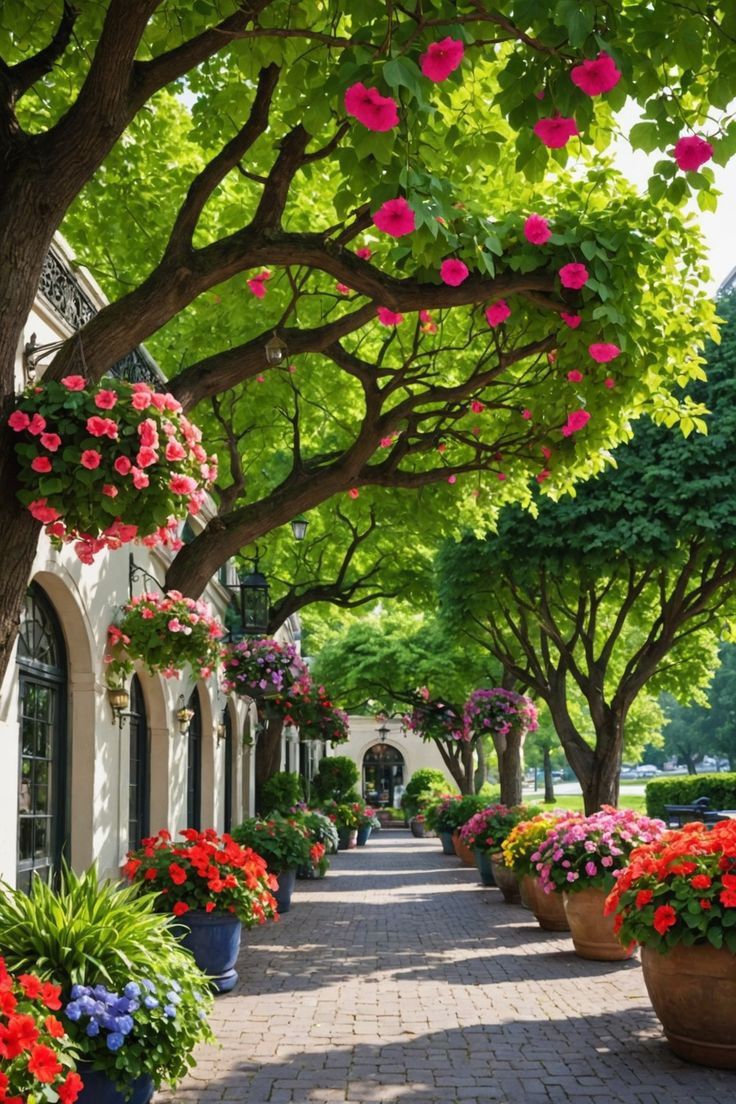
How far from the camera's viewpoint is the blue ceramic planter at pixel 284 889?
52.5 ft

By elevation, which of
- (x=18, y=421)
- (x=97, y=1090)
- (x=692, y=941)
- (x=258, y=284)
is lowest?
(x=97, y=1090)

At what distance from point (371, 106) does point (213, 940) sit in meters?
6.86

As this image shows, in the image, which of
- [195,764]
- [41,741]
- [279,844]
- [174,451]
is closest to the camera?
[174,451]

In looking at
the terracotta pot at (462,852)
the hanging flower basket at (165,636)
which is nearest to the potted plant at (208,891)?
the hanging flower basket at (165,636)

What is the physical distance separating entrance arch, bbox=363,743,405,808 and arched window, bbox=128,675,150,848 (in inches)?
1864

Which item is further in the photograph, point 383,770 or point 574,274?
point 383,770

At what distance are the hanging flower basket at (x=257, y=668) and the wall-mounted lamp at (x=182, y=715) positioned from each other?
1860mm

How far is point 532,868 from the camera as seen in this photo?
13.4 m

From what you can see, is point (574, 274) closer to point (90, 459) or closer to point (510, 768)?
point (90, 459)

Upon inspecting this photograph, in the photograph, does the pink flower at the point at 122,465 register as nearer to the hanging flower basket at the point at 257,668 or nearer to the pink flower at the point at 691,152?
the pink flower at the point at 691,152

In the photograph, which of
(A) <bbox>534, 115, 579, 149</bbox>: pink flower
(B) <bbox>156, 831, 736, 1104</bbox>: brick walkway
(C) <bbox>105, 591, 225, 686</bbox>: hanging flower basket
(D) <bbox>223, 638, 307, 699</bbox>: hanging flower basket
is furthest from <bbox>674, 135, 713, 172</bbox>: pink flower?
(D) <bbox>223, 638, 307, 699</bbox>: hanging flower basket

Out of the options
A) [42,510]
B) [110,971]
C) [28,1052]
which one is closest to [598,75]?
[42,510]

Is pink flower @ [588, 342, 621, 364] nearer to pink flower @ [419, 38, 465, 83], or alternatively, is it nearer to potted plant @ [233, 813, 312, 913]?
pink flower @ [419, 38, 465, 83]

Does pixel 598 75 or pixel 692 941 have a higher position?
pixel 598 75
